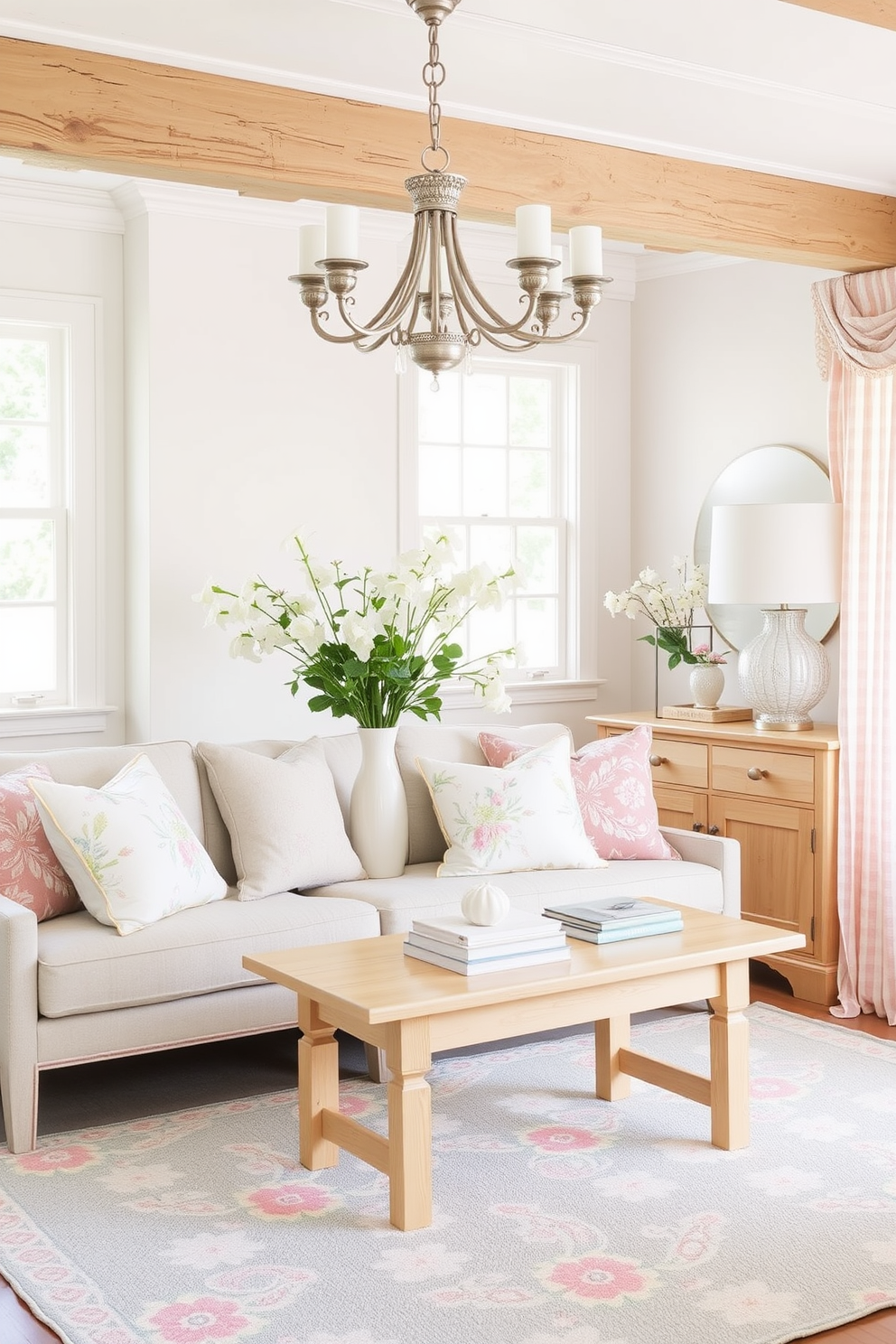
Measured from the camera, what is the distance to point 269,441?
17.6 ft

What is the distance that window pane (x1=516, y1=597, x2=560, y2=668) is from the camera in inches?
246

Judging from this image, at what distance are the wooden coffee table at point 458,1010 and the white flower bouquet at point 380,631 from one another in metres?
0.93

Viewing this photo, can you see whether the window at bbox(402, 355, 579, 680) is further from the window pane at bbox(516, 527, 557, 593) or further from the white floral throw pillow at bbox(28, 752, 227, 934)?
the white floral throw pillow at bbox(28, 752, 227, 934)

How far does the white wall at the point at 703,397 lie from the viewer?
18.2ft

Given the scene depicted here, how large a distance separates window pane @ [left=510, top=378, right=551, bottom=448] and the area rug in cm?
314

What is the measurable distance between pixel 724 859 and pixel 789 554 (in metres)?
1.04

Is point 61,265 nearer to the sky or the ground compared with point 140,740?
nearer to the sky

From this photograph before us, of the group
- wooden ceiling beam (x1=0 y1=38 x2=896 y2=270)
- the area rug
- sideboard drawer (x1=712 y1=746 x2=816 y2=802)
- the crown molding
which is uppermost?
the crown molding

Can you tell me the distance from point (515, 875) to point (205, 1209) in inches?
59.6

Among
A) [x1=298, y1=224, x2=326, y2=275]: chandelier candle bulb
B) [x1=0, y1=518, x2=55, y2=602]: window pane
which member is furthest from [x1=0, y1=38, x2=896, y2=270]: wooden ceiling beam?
[x1=0, y1=518, x2=55, y2=602]: window pane

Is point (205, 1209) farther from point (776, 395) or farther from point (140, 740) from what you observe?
point (776, 395)

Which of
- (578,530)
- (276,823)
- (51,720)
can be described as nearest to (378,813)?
(276,823)

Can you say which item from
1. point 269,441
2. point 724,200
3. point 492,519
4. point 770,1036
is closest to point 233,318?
point 269,441

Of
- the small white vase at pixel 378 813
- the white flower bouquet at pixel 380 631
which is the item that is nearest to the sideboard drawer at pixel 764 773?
the white flower bouquet at pixel 380 631
